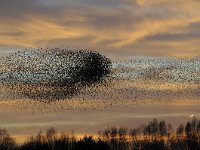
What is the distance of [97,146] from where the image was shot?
169 metres

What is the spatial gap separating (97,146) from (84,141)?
19.8 ft

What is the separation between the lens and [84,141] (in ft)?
569
